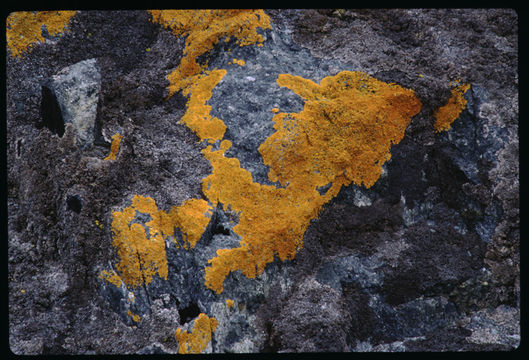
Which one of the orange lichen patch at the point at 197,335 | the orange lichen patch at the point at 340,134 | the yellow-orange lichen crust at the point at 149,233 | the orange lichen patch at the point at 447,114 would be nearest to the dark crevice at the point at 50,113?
the yellow-orange lichen crust at the point at 149,233

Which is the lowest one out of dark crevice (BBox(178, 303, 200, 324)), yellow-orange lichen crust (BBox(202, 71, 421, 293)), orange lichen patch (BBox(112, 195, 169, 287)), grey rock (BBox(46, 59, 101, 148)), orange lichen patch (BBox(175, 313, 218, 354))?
orange lichen patch (BBox(175, 313, 218, 354))

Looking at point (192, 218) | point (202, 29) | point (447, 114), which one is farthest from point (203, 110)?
point (447, 114)

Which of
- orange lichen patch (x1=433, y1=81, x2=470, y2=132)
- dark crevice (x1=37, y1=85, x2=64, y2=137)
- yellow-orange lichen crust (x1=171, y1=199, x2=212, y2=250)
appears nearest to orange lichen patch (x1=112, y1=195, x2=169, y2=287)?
yellow-orange lichen crust (x1=171, y1=199, x2=212, y2=250)

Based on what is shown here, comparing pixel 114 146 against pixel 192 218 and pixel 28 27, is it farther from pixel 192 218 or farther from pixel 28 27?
pixel 28 27

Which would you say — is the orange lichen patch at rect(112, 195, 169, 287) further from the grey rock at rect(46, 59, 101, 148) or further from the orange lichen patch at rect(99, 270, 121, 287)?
the grey rock at rect(46, 59, 101, 148)

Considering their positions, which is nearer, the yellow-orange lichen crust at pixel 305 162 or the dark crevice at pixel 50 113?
the yellow-orange lichen crust at pixel 305 162

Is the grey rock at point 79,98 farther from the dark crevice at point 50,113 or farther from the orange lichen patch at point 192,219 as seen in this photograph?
the orange lichen patch at point 192,219
